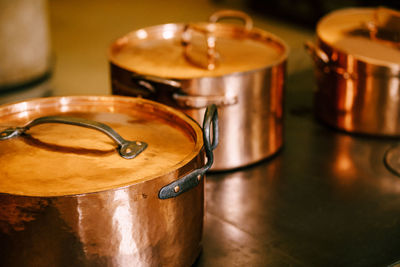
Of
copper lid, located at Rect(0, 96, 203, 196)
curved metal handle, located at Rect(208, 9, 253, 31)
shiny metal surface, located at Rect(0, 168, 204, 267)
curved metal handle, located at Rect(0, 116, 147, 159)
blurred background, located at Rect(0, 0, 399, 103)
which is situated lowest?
blurred background, located at Rect(0, 0, 399, 103)

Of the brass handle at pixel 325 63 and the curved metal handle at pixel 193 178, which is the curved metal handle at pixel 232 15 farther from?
the curved metal handle at pixel 193 178

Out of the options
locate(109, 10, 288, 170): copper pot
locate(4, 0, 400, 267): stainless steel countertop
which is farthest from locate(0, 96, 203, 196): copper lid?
locate(4, 0, 400, 267): stainless steel countertop

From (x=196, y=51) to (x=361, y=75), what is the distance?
0.63 metres

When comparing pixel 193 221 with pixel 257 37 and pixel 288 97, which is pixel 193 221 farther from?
pixel 288 97

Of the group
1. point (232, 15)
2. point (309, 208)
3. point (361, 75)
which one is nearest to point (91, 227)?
point (309, 208)

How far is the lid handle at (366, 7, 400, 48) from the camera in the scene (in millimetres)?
2191

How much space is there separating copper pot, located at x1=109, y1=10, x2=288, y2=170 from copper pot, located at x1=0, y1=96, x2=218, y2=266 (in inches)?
11.5

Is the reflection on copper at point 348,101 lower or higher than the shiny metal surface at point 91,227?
lower

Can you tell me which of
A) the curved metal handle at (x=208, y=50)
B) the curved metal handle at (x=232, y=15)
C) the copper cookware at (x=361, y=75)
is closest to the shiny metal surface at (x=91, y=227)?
the curved metal handle at (x=208, y=50)

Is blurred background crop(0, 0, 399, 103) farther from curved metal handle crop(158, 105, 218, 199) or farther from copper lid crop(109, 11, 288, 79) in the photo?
curved metal handle crop(158, 105, 218, 199)

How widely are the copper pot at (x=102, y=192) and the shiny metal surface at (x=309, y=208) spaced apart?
0.85 ft

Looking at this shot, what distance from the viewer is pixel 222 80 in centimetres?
170

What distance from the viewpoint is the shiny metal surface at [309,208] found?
4.92 feet

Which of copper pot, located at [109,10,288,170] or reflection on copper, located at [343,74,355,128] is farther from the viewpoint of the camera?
reflection on copper, located at [343,74,355,128]
